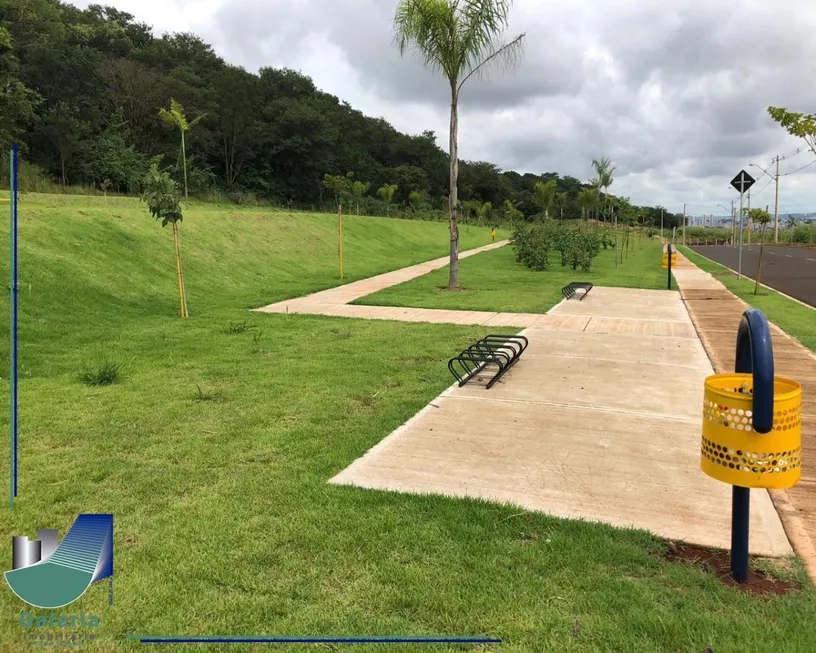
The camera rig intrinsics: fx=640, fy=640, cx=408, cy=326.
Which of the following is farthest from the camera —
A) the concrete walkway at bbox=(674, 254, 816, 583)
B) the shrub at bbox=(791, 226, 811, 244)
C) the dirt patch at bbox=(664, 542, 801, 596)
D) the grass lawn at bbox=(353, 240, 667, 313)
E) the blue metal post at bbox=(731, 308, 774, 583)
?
the shrub at bbox=(791, 226, 811, 244)

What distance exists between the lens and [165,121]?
4100cm

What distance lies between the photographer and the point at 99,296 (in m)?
11.7

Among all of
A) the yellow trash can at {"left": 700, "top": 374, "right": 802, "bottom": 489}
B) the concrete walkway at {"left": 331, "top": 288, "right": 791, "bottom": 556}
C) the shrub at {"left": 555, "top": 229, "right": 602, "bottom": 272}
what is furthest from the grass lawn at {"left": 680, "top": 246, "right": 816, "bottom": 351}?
the yellow trash can at {"left": 700, "top": 374, "right": 802, "bottom": 489}

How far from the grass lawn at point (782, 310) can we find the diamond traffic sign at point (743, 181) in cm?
266

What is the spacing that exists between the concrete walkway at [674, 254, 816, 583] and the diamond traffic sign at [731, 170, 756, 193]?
2698mm

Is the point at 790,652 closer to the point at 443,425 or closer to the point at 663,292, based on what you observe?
the point at 443,425

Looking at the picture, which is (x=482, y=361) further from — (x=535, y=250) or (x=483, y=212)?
(x=483, y=212)

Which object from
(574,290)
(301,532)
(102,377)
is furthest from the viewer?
(574,290)

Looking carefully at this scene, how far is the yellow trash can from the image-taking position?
2.60 meters

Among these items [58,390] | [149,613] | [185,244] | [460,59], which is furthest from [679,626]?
[185,244]

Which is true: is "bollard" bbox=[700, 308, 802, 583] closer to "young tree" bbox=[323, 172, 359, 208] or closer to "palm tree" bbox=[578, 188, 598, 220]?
"palm tree" bbox=[578, 188, 598, 220]

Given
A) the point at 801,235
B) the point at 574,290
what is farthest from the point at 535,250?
the point at 801,235

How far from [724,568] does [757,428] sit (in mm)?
922

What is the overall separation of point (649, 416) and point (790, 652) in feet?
10.0
